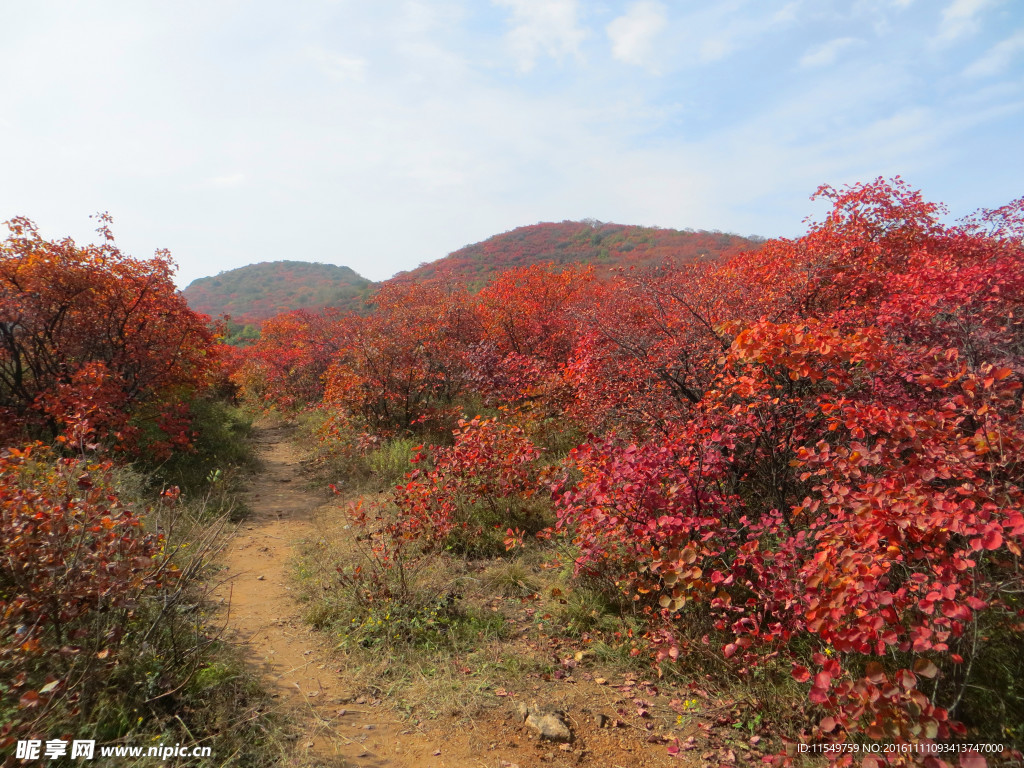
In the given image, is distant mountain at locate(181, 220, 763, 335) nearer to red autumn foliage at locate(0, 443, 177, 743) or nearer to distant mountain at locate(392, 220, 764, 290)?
distant mountain at locate(392, 220, 764, 290)

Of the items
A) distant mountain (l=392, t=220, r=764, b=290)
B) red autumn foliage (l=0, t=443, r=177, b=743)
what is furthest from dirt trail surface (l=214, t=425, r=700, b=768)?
distant mountain (l=392, t=220, r=764, b=290)

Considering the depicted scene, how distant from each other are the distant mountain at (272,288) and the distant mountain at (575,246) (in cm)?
929

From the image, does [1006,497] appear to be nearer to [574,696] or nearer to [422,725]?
[574,696]

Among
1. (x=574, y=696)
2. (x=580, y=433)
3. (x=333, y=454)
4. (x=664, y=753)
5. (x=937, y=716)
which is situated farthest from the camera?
(x=333, y=454)

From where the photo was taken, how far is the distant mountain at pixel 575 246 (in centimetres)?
3275

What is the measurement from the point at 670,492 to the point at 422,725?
7.84ft

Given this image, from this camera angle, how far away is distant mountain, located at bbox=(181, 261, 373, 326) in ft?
153

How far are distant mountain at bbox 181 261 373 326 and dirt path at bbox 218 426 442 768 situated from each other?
3529 cm

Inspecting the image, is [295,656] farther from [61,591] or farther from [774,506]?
[774,506]

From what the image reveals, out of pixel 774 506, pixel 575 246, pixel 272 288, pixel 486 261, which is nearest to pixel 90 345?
pixel 774 506

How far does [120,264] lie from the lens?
27.5 feet

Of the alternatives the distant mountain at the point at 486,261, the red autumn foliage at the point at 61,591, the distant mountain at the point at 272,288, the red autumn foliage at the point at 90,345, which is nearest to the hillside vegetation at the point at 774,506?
the red autumn foliage at the point at 61,591

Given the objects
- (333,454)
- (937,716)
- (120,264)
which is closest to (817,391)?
(937,716)

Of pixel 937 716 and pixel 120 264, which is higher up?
pixel 120 264
